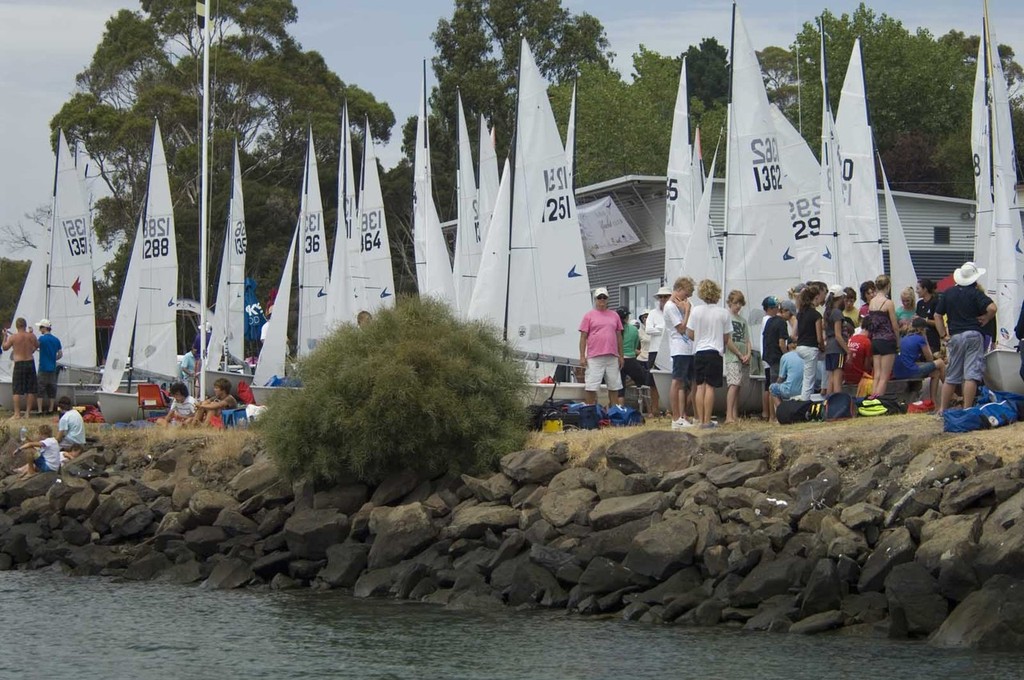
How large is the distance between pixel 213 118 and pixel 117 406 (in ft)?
98.9

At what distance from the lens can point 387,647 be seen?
1662 cm

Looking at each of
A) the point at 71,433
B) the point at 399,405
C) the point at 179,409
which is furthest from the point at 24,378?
the point at 399,405

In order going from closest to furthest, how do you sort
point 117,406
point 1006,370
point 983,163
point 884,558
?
point 884,558
point 1006,370
point 983,163
point 117,406

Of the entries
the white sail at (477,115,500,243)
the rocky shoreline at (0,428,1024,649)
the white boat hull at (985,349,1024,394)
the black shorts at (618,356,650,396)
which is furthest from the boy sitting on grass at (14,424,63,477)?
the white boat hull at (985,349,1024,394)

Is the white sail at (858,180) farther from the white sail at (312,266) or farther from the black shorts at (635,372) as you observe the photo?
the white sail at (312,266)

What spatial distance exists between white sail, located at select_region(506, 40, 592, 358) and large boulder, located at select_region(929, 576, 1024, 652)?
440 inches

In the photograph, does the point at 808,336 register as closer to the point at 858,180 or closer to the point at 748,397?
the point at 748,397

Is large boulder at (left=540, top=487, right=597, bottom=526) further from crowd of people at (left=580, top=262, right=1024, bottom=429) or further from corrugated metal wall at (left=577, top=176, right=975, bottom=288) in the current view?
corrugated metal wall at (left=577, top=176, right=975, bottom=288)

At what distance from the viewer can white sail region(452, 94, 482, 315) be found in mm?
36312

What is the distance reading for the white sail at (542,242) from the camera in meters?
25.6

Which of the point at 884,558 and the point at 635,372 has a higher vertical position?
the point at 635,372

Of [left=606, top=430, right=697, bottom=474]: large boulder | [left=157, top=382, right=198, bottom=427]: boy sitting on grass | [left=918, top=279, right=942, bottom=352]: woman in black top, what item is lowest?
[left=606, top=430, right=697, bottom=474]: large boulder

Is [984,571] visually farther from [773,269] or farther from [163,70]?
[163,70]

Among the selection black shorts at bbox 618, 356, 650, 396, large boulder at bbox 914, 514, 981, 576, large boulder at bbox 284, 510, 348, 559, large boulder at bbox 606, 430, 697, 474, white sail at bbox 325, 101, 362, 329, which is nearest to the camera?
large boulder at bbox 914, 514, 981, 576
